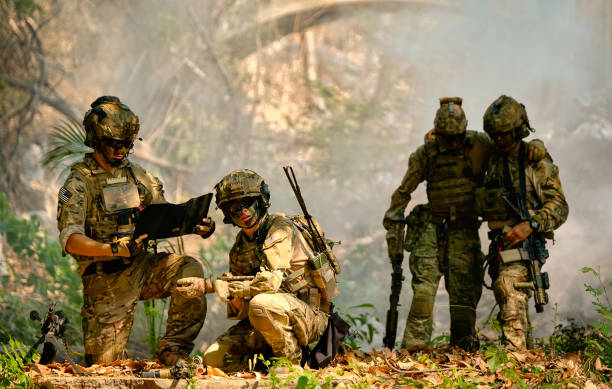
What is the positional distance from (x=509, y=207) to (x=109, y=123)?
152 inches

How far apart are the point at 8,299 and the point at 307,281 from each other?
6.11m

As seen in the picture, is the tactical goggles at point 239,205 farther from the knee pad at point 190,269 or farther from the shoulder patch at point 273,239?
the knee pad at point 190,269

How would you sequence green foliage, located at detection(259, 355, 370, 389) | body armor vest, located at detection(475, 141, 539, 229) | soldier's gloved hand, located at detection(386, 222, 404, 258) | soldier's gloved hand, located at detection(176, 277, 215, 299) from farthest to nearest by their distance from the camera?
soldier's gloved hand, located at detection(386, 222, 404, 258) < body armor vest, located at detection(475, 141, 539, 229) < soldier's gloved hand, located at detection(176, 277, 215, 299) < green foliage, located at detection(259, 355, 370, 389)

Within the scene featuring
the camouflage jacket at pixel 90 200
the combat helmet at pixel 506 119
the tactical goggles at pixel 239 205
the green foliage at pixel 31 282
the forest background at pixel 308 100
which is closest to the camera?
the tactical goggles at pixel 239 205

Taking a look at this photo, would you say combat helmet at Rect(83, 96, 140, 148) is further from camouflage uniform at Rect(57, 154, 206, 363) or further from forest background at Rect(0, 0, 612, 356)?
forest background at Rect(0, 0, 612, 356)

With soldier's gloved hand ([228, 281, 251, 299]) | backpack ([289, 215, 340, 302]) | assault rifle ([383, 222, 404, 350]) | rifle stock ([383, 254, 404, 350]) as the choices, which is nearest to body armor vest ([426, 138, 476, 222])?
assault rifle ([383, 222, 404, 350])

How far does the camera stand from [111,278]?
6273mm

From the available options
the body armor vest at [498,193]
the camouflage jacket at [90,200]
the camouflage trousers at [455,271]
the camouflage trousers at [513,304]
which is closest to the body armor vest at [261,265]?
the camouflage jacket at [90,200]

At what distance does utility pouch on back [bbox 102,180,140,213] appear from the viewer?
20.6 ft

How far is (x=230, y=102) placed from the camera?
683 inches

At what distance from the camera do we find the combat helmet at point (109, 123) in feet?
20.4

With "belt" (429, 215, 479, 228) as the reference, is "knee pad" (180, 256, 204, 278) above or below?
below

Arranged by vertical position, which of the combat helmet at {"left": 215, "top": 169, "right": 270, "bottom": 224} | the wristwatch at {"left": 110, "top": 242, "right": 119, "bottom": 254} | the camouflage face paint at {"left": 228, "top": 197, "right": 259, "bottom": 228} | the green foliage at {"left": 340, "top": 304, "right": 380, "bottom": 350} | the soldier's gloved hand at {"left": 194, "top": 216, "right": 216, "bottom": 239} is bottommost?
the green foliage at {"left": 340, "top": 304, "right": 380, "bottom": 350}

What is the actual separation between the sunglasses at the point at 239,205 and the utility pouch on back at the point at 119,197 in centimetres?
121
